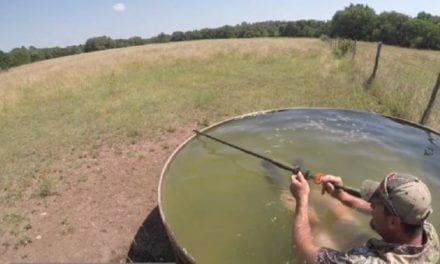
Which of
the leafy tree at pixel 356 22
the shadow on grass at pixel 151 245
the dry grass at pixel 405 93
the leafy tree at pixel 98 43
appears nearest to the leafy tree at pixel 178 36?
the leafy tree at pixel 98 43

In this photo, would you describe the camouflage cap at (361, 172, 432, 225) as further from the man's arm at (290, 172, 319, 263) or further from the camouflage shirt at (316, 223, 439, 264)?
the man's arm at (290, 172, 319, 263)

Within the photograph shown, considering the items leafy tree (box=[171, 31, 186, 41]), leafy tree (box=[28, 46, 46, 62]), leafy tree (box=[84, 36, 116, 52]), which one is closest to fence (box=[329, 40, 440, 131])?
leafy tree (box=[84, 36, 116, 52])

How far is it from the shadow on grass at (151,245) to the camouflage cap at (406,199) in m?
2.66

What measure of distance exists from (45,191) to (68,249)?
5.08 feet

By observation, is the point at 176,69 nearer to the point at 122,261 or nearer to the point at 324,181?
the point at 122,261

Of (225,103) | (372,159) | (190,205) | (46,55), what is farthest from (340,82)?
(46,55)

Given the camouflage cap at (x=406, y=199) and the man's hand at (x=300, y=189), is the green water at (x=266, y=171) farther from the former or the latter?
the camouflage cap at (x=406, y=199)

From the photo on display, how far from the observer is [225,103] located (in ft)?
33.3

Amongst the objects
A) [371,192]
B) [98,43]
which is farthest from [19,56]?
[371,192]

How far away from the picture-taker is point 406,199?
2.16 m

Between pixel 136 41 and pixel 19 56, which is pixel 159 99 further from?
pixel 136 41

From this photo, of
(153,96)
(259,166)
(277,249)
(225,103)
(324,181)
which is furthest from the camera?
(153,96)

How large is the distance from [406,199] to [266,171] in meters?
2.93

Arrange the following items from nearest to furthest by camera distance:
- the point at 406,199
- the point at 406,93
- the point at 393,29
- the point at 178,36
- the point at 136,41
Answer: the point at 406,199, the point at 406,93, the point at 393,29, the point at 136,41, the point at 178,36
